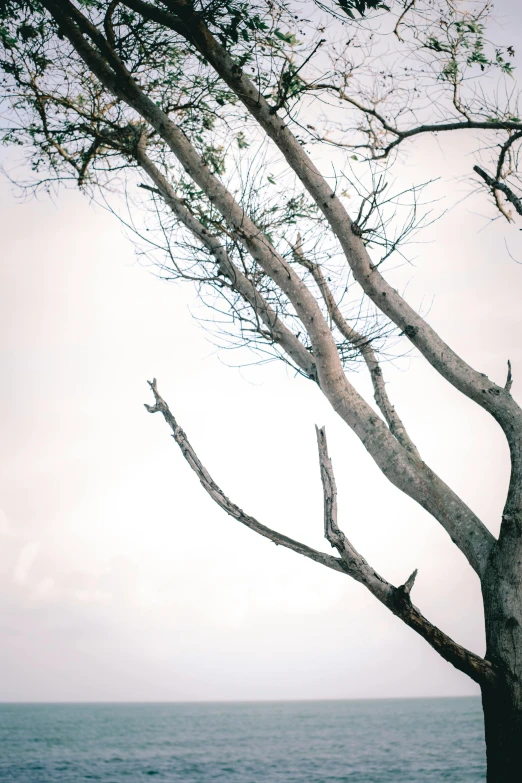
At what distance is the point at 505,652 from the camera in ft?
14.9

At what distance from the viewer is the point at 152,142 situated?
804 cm

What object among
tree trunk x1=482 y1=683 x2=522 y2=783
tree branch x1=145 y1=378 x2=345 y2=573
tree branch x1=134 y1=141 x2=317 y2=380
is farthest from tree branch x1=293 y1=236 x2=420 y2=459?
tree trunk x1=482 y1=683 x2=522 y2=783

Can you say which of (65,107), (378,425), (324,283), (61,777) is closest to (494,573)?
(378,425)

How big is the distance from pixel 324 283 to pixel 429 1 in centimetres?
307

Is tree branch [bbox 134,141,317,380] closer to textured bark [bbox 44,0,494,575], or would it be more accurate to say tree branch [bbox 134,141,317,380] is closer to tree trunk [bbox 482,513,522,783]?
textured bark [bbox 44,0,494,575]

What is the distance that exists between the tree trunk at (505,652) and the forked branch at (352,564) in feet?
0.44

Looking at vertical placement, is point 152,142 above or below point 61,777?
above

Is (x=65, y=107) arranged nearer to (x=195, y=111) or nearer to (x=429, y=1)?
(x=195, y=111)

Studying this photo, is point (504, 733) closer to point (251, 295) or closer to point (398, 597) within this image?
point (398, 597)

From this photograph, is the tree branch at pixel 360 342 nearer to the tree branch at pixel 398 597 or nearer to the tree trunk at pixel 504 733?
the tree branch at pixel 398 597

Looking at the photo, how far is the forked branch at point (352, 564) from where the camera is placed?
4.51 m

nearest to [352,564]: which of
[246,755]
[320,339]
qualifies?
[320,339]

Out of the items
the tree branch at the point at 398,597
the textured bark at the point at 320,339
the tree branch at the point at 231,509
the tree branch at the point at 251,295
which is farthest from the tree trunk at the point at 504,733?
the tree branch at the point at 251,295

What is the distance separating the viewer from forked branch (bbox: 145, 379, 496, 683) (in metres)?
4.51
